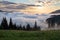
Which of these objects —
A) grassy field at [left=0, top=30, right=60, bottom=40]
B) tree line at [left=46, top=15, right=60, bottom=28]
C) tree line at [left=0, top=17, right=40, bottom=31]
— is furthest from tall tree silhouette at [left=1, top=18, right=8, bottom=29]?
tree line at [left=46, top=15, right=60, bottom=28]

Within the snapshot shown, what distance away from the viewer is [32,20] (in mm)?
4434

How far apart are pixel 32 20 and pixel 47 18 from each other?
339 mm

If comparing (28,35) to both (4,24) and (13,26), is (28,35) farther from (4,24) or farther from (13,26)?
(4,24)

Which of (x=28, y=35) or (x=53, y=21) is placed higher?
(x=53, y=21)

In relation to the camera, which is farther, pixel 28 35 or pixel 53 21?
pixel 53 21

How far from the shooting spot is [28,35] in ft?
13.9

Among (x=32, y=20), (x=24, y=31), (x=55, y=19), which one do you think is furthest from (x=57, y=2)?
(x=24, y=31)

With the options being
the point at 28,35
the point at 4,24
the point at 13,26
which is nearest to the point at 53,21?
the point at 28,35

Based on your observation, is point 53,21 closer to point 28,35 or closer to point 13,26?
point 28,35

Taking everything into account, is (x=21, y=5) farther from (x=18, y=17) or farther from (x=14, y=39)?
(x=14, y=39)

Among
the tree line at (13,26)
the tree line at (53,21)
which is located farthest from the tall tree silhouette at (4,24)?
the tree line at (53,21)

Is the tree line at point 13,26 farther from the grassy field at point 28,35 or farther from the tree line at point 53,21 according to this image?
the tree line at point 53,21

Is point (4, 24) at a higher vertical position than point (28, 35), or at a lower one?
higher

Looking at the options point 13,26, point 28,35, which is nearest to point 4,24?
point 13,26
